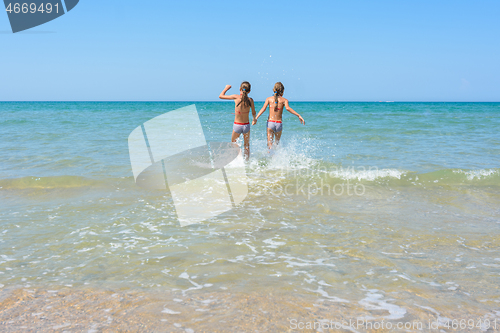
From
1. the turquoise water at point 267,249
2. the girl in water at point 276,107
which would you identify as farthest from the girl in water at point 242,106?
the turquoise water at point 267,249

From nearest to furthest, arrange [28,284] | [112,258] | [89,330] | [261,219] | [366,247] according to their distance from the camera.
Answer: [89,330]
[28,284]
[112,258]
[366,247]
[261,219]

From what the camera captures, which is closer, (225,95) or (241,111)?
(225,95)

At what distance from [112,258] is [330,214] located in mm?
3238

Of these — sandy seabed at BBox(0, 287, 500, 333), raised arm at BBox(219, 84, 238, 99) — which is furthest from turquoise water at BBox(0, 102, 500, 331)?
raised arm at BBox(219, 84, 238, 99)

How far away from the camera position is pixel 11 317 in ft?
8.55

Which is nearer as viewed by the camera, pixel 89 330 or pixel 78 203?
pixel 89 330

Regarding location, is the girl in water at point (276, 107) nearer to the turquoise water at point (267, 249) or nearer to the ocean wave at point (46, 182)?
the turquoise water at point (267, 249)

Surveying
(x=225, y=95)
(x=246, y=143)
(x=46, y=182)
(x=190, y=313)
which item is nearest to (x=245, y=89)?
(x=225, y=95)

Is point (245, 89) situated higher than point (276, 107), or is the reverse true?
point (245, 89)

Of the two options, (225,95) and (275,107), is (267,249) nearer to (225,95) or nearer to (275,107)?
(225,95)

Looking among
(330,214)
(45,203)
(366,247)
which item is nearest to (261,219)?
(330,214)

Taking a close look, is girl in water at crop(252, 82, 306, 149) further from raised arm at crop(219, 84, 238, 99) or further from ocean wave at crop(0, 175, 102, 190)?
ocean wave at crop(0, 175, 102, 190)

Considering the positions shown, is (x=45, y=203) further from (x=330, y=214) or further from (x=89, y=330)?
(x=330, y=214)

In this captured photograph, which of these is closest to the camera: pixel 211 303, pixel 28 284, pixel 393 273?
pixel 211 303
